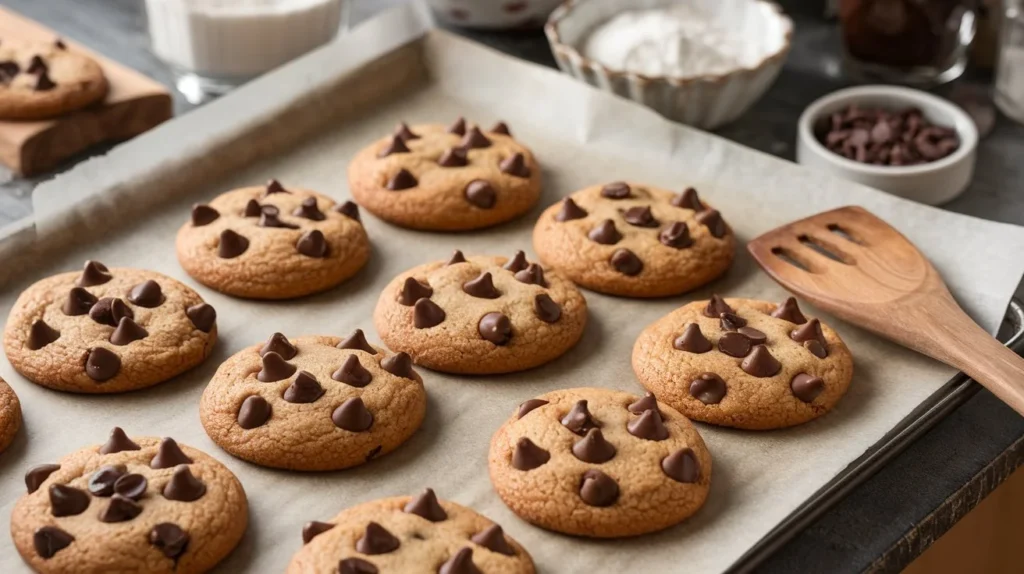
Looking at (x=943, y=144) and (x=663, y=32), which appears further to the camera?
(x=663, y=32)

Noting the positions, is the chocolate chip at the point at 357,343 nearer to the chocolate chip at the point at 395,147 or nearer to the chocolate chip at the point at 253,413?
the chocolate chip at the point at 253,413

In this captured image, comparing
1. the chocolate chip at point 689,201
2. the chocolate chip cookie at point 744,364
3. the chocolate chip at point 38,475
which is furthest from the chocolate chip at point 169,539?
the chocolate chip at point 689,201

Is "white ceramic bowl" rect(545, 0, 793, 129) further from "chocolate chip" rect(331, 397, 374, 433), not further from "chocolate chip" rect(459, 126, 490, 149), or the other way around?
"chocolate chip" rect(331, 397, 374, 433)

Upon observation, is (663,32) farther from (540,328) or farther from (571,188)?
(540,328)

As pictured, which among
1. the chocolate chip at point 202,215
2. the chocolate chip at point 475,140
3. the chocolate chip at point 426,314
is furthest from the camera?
the chocolate chip at point 475,140

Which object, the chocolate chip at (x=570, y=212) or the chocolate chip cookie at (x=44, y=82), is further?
the chocolate chip cookie at (x=44, y=82)

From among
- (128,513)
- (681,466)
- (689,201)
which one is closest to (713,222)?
(689,201)

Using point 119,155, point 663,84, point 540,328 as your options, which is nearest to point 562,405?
point 540,328
